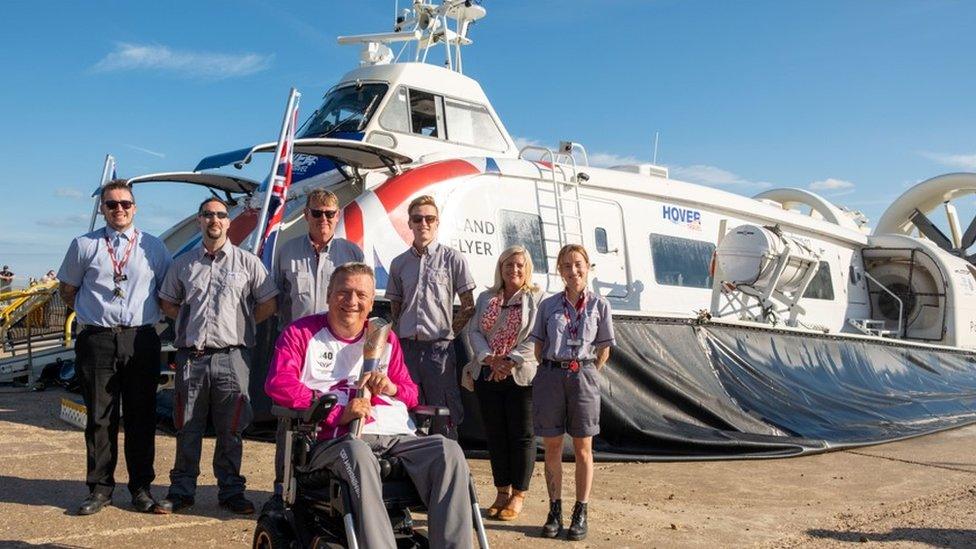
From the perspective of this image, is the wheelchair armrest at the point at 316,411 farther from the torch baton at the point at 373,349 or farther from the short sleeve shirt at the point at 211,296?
the short sleeve shirt at the point at 211,296

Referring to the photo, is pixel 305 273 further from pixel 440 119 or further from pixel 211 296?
pixel 440 119

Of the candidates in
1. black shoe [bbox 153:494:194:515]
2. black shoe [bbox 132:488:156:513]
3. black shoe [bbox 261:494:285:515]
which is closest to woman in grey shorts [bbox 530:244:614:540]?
black shoe [bbox 261:494:285:515]

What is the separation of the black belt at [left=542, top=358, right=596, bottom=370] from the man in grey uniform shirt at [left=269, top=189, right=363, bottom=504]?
1.32m

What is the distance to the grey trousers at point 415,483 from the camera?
2943mm

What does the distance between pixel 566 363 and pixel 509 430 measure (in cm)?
59

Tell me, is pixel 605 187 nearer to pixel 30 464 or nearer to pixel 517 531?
pixel 517 531

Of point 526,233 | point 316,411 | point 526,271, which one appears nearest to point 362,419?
point 316,411

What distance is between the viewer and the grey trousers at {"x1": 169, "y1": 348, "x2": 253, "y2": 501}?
4.72 meters

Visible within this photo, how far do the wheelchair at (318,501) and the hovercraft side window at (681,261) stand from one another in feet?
19.5

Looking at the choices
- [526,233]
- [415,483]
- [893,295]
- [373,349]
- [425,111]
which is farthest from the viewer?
[893,295]

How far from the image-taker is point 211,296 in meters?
4.77

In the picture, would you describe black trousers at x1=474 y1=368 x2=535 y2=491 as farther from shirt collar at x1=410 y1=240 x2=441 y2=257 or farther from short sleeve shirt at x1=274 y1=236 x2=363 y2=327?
short sleeve shirt at x1=274 y1=236 x2=363 y2=327

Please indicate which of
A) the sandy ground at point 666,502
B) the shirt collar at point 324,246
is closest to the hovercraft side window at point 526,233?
the sandy ground at point 666,502

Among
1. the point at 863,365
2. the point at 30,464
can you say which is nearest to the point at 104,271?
the point at 30,464
